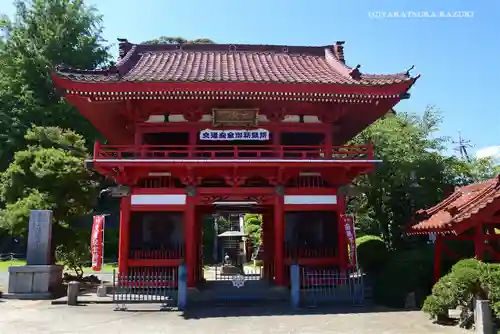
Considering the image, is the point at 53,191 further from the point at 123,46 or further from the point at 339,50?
the point at 339,50

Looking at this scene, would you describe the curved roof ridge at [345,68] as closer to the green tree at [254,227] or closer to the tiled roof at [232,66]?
the tiled roof at [232,66]

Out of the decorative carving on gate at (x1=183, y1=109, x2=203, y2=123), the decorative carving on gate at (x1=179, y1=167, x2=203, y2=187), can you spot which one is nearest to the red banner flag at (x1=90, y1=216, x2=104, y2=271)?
the decorative carving on gate at (x1=179, y1=167, x2=203, y2=187)

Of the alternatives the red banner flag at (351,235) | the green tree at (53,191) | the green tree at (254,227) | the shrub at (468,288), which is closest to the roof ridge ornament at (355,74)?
the red banner flag at (351,235)

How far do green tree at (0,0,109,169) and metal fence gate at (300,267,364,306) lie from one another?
31023 mm

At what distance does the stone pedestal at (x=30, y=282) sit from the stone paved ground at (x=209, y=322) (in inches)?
99.5

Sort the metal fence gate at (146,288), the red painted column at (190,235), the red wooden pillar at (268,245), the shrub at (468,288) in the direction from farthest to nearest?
the red wooden pillar at (268,245)
the red painted column at (190,235)
the metal fence gate at (146,288)
the shrub at (468,288)

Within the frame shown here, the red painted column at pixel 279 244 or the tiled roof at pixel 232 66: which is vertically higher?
the tiled roof at pixel 232 66

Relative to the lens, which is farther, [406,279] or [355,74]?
[355,74]

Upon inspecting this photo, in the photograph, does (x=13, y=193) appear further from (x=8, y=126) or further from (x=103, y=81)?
(x=8, y=126)

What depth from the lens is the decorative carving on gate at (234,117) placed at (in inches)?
652

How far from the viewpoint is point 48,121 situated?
A: 3884cm

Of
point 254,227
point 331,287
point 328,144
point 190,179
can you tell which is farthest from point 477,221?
point 254,227

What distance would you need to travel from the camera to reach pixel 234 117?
54.6ft

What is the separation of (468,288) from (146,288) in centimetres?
1037
